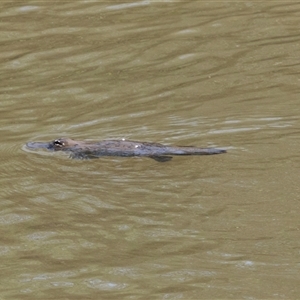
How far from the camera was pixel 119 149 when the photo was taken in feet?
24.6

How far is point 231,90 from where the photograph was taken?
9.05 metres

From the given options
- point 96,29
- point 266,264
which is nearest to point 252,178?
point 266,264

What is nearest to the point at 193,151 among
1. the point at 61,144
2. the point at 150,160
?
the point at 150,160

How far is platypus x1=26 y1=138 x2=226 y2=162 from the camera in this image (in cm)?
731

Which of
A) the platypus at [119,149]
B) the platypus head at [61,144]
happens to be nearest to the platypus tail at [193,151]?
the platypus at [119,149]

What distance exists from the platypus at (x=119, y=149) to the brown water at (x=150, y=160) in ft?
0.25

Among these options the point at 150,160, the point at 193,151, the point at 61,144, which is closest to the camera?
the point at 193,151

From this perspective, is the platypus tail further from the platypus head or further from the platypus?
the platypus head

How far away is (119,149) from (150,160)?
29 centimetres

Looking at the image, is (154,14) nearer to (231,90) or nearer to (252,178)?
(231,90)

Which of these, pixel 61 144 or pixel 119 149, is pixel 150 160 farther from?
pixel 61 144

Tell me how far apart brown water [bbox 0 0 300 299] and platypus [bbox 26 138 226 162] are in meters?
0.07

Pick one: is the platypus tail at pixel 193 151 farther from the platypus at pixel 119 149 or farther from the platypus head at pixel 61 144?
the platypus head at pixel 61 144

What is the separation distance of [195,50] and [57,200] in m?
3.89
